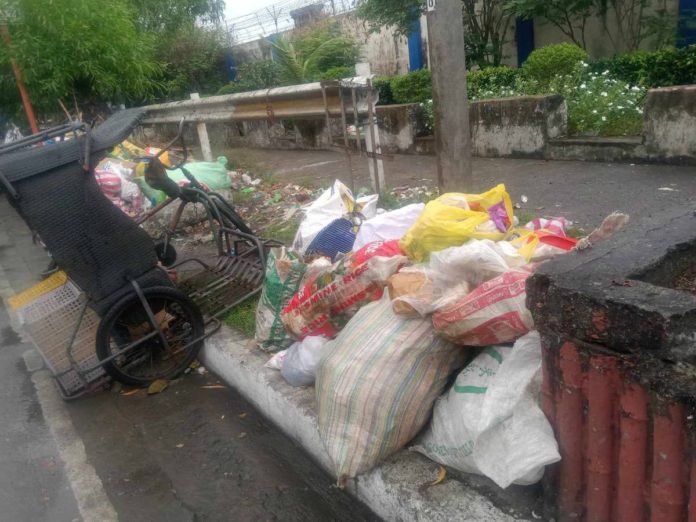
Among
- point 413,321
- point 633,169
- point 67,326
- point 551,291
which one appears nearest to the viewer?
point 551,291

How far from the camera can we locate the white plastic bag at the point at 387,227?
3.59 metres

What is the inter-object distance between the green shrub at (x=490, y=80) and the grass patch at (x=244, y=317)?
527 cm

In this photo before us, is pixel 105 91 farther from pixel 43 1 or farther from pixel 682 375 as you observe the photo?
pixel 682 375

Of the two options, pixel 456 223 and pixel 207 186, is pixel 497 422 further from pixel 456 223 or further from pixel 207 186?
pixel 207 186

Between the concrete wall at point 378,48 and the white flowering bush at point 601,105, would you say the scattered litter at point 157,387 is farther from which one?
the concrete wall at point 378,48

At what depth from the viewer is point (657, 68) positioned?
742 cm

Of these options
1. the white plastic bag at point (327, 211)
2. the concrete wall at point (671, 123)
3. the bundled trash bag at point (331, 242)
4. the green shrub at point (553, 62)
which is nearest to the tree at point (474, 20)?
the green shrub at point (553, 62)

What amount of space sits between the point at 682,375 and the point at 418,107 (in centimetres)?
673

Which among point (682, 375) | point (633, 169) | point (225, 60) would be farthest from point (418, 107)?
point (225, 60)

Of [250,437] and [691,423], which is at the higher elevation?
[691,423]

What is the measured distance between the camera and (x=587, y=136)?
6328 mm

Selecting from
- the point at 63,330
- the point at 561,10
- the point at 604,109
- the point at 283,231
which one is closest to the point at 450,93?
the point at 283,231

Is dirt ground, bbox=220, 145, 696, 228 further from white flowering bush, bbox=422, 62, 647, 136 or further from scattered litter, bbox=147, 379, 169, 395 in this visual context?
scattered litter, bbox=147, 379, 169, 395

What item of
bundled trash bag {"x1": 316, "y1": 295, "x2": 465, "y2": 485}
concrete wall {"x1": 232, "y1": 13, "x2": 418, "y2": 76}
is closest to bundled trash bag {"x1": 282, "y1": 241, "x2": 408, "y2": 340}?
bundled trash bag {"x1": 316, "y1": 295, "x2": 465, "y2": 485}
